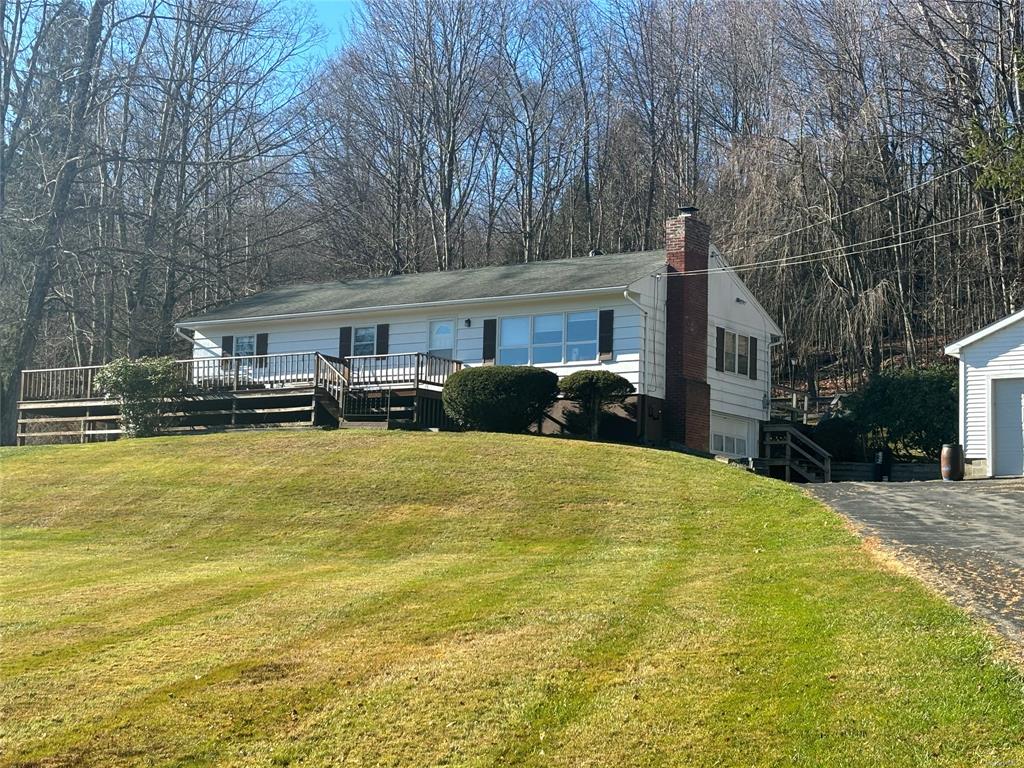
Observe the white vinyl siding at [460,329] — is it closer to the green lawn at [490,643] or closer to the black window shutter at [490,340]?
the black window shutter at [490,340]

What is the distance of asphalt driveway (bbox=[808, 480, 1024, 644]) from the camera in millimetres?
10094

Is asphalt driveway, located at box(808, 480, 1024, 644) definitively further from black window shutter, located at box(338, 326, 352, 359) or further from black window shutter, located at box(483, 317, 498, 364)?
black window shutter, located at box(338, 326, 352, 359)

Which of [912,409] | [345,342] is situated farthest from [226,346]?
[912,409]

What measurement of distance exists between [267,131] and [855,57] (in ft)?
66.3

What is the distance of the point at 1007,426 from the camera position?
2478 cm

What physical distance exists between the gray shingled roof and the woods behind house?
2.78m

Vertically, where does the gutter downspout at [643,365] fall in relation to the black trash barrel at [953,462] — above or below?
above

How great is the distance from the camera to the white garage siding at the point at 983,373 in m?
24.8

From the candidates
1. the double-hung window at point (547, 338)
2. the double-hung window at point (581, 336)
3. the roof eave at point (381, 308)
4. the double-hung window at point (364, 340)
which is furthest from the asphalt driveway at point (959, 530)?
the double-hung window at point (364, 340)

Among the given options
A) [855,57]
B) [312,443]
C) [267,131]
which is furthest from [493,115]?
[312,443]

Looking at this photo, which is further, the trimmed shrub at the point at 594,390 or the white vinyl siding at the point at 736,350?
the white vinyl siding at the point at 736,350

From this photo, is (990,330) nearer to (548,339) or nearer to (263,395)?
(548,339)

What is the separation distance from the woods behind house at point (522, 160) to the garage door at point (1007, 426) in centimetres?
590

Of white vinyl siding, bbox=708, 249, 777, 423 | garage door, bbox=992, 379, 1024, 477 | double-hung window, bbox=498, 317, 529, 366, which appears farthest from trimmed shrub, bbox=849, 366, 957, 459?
double-hung window, bbox=498, 317, 529, 366
